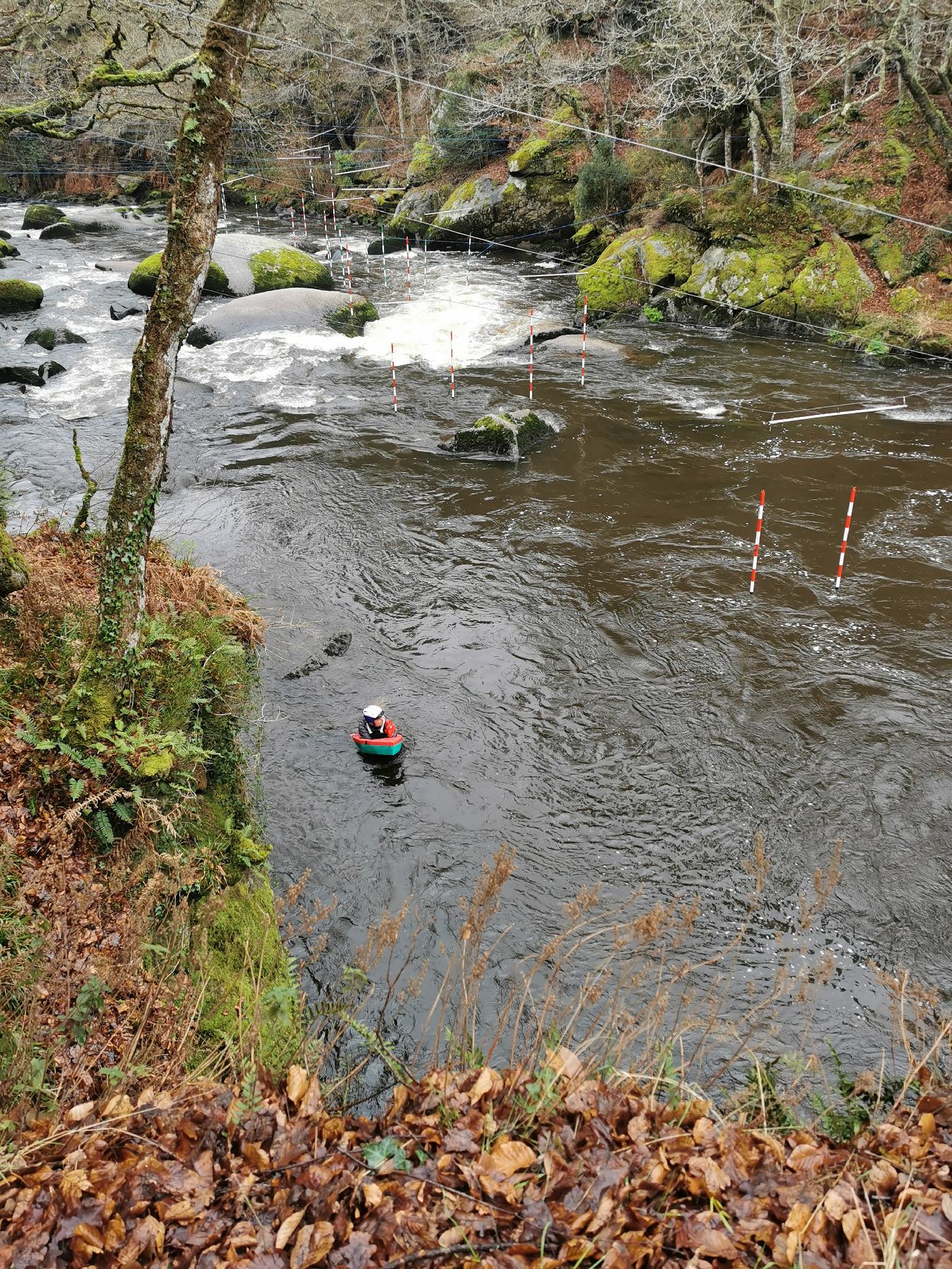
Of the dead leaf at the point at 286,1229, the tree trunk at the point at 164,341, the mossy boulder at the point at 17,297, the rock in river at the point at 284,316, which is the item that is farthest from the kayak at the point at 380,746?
the mossy boulder at the point at 17,297

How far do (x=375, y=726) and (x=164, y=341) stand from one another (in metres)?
3.83

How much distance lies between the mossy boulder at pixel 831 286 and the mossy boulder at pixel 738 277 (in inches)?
20.0

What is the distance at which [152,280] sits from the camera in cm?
2264

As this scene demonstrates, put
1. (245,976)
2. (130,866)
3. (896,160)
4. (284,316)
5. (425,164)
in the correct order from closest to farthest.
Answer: (245,976)
(130,866)
(896,160)
(284,316)
(425,164)

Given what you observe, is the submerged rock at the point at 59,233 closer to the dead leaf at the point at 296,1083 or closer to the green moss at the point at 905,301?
the green moss at the point at 905,301

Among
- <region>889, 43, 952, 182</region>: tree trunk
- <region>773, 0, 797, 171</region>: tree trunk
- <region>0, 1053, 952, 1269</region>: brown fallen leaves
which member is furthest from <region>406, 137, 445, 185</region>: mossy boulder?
<region>0, 1053, 952, 1269</region>: brown fallen leaves

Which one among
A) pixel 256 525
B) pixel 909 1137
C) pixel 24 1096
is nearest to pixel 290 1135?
pixel 24 1096

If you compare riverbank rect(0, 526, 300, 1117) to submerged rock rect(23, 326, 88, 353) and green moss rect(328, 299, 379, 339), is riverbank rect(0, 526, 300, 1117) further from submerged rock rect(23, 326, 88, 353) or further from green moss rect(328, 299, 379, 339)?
green moss rect(328, 299, 379, 339)

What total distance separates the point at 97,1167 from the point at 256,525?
10069 millimetres

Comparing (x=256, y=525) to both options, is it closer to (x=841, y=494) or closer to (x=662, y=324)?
(x=841, y=494)

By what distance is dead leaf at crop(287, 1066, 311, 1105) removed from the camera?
3369mm

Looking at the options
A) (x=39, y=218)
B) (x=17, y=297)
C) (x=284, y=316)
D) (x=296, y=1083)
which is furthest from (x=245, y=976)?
(x=39, y=218)

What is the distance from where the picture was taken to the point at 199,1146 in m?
3.08

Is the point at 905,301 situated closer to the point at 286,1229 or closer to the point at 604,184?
the point at 604,184
